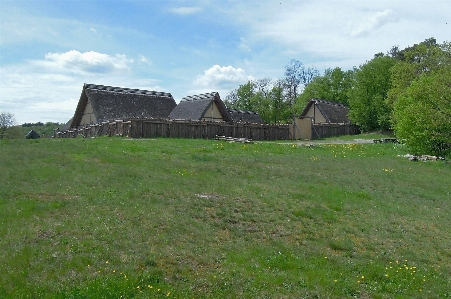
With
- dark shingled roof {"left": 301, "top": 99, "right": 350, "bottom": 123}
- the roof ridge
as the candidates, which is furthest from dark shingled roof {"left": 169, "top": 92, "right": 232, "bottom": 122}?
dark shingled roof {"left": 301, "top": 99, "right": 350, "bottom": 123}

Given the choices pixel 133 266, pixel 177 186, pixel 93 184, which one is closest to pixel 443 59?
pixel 177 186

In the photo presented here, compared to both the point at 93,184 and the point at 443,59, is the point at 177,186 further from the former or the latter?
the point at 443,59

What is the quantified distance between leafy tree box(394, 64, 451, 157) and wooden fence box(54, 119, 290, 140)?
49.2 feet

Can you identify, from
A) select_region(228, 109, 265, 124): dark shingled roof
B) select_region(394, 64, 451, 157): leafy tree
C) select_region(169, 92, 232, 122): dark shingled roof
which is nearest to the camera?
select_region(394, 64, 451, 157): leafy tree

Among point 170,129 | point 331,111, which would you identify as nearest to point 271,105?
point 331,111

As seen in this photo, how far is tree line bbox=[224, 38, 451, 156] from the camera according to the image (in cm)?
2744

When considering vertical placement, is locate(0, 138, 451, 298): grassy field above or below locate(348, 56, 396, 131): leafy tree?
below

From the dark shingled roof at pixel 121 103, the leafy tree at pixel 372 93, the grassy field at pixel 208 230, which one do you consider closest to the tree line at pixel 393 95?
the leafy tree at pixel 372 93

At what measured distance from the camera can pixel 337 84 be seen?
78.0 meters

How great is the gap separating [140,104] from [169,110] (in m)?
3.88

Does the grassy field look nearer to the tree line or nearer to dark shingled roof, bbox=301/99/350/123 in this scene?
the tree line

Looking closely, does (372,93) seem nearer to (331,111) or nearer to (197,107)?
(331,111)

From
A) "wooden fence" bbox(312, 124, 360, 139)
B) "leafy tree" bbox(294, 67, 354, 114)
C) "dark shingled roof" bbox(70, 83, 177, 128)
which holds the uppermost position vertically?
"leafy tree" bbox(294, 67, 354, 114)

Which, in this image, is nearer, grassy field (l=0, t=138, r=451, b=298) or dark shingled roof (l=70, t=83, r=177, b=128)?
grassy field (l=0, t=138, r=451, b=298)
